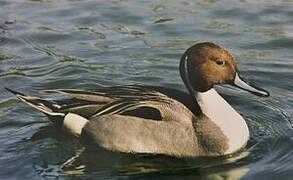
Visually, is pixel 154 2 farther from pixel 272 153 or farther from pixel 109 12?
pixel 272 153

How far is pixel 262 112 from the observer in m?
8.63

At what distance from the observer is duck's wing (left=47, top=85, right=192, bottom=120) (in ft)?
24.6

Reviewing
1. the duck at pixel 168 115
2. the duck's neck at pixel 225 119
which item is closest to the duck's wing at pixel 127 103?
the duck at pixel 168 115

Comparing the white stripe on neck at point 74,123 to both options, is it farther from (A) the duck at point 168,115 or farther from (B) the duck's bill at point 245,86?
(B) the duck's bill at point 245,86

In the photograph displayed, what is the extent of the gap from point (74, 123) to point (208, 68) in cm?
137

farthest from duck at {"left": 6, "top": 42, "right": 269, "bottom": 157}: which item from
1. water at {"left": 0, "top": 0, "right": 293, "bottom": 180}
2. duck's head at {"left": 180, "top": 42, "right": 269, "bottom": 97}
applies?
water at {"left": 0, "top": 0, "right": 293, "bottom": 180}

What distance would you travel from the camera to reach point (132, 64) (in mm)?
10109

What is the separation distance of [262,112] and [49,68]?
9.43 feet

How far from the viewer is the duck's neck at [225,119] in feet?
25.0

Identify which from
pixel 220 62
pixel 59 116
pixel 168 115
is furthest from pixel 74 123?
pixel 220 62

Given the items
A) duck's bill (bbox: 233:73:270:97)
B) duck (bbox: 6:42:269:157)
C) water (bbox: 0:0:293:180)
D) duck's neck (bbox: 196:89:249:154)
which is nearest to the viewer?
water (bbox: 0:0:293:180)

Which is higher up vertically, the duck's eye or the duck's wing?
the duck's eye

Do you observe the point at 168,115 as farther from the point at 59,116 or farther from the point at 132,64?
the point at 132,64

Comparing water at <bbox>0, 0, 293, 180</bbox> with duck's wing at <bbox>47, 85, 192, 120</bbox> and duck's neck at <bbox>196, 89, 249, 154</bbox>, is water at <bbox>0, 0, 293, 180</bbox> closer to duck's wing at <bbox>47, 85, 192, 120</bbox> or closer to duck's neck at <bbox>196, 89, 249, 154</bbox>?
duck's neck at <bbox>196, 89, 249, 154</bbox>
